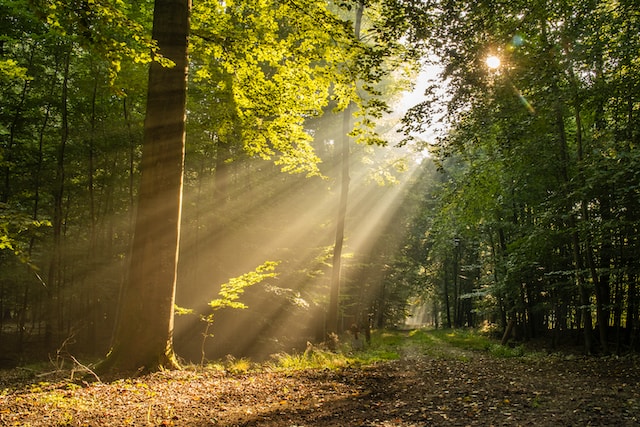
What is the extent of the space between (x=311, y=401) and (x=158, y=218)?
11.6ft

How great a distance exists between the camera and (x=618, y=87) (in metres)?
8.83

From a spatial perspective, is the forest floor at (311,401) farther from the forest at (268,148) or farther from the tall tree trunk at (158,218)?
the forest at (268,148)

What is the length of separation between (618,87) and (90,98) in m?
16.0

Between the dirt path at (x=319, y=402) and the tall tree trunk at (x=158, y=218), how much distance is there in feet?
2.01

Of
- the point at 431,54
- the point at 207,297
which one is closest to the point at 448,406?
the point at 431,54

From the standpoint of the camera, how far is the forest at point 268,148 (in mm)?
6207

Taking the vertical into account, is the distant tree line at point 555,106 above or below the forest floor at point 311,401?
above

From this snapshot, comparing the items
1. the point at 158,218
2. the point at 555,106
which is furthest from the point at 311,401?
the point at 555,106

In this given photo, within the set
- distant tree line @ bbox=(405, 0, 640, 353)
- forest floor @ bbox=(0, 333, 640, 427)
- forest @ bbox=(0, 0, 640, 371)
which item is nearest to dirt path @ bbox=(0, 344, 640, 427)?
forest floor @ bbox=(0, 333, 640, 427)

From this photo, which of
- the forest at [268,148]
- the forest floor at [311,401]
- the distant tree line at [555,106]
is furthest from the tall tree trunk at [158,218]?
the distant tree line at [555,106]

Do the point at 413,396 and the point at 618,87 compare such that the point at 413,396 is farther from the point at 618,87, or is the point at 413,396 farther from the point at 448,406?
the point at 618,87

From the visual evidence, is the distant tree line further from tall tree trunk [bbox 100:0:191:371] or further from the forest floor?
tall tree trunk [bbox 100:0:191:371]

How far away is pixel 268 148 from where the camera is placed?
32.0 feet

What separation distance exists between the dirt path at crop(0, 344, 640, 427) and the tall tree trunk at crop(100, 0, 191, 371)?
612mm
